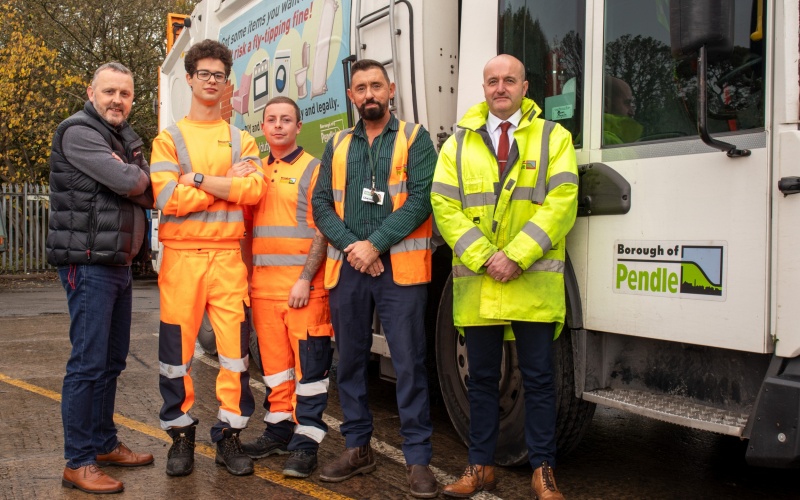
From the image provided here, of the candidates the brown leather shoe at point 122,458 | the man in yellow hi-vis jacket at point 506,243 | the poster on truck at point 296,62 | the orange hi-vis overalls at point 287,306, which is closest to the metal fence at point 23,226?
the poster on truck at point 296,62

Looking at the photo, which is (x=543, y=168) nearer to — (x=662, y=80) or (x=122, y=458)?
(x=662, y=80)

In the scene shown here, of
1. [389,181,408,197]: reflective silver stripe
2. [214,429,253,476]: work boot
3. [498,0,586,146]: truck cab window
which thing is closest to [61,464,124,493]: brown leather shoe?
[214,429,253,476]: work boot

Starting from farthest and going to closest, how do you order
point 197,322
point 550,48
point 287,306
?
point 287,306 < point 197,322 < point 550,48

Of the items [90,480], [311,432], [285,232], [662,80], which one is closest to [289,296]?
[285,232]

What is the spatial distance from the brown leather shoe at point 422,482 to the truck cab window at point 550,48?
1676 mm

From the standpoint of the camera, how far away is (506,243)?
361 centimetres

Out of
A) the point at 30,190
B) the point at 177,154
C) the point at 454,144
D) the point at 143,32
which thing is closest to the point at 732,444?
the point at 454,144

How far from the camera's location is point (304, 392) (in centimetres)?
415

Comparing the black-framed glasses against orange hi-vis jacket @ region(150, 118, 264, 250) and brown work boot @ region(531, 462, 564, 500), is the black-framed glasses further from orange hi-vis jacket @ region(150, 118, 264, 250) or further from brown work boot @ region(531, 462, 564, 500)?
brown work boot @ region(531, 462, 564, 500)

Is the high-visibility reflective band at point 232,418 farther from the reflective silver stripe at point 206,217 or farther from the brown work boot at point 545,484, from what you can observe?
the brown work boot at point 545,484

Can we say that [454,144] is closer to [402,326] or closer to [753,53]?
[402,326]

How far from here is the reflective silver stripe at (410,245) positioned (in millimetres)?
3844

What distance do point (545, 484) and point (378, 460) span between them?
111 centimetres

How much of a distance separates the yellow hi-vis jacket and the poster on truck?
158cm
